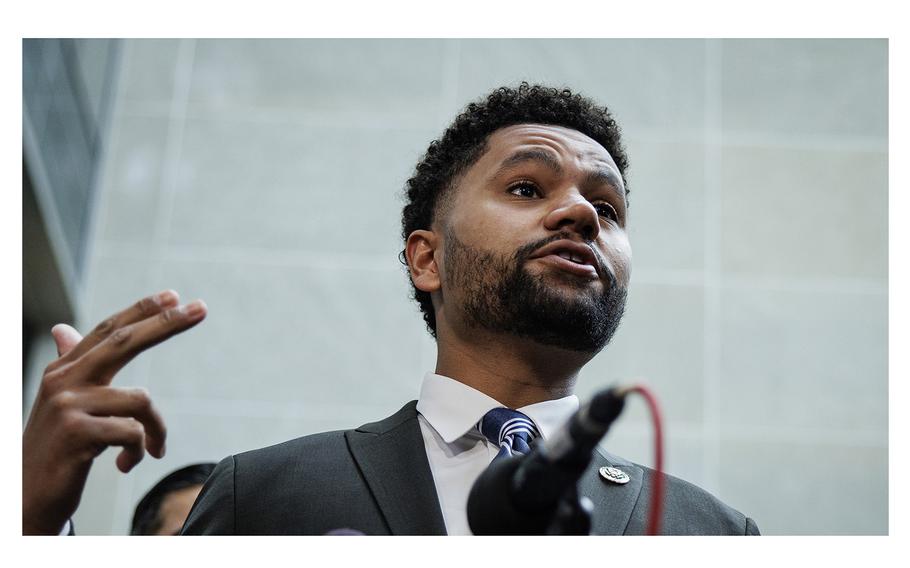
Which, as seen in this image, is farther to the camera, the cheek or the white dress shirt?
the cheek

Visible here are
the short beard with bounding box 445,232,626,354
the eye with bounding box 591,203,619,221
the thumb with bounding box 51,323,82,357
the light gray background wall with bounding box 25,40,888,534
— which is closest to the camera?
the thumb with bounding box 51,323,82,357

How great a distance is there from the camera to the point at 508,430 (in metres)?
1.40

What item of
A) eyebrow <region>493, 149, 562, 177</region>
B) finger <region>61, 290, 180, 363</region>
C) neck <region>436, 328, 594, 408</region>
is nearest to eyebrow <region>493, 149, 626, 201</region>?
eyebrow <region>493, 149, 562, 177</region>

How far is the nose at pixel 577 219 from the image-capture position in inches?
57.8

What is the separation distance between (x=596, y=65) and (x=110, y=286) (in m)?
2.39

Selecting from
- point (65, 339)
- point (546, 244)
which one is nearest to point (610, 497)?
point (546, 244)

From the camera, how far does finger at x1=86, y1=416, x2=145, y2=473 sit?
1090mm

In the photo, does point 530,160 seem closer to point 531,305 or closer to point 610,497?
point 531,305

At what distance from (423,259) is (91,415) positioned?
2.63 feet

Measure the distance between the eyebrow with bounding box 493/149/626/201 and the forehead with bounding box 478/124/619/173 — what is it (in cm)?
2

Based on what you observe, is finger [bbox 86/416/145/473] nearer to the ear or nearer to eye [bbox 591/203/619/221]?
the ear

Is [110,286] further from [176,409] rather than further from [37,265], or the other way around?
[176,409]

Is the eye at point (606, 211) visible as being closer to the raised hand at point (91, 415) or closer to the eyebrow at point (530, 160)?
the eyebrow at point (530, 160)

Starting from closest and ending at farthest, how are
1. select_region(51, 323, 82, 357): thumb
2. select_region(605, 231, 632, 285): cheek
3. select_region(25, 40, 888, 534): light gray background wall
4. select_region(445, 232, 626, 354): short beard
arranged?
select_region(51, 323, 82, 357): thumb < select_region(445, 232, 626, 354): short beard < select_region(605, 231, 632, 285): cheek < select_region(25, 40, 888, 534): light gray background wall
